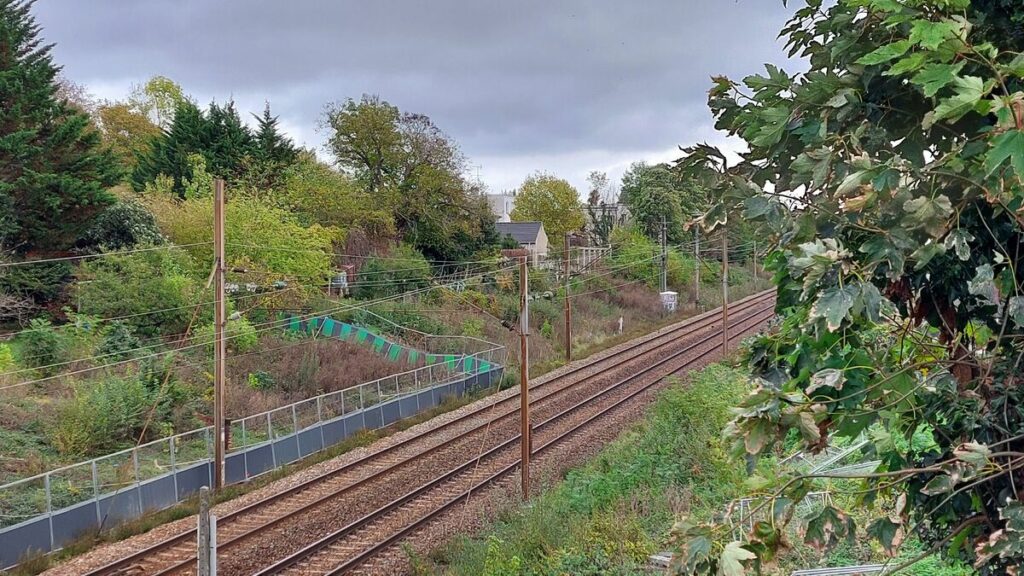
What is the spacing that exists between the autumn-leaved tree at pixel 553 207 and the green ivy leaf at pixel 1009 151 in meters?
55.4

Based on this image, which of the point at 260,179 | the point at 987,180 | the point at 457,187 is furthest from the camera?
the point at 457,187

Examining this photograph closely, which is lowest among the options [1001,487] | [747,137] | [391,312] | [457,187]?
[391,312]

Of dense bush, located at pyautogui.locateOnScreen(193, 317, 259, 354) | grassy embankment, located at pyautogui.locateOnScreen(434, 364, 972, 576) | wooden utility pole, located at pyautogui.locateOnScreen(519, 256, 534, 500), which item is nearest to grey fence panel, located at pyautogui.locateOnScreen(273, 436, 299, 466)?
dense bush, located at pyautogui.locateOnScreen(193, 317, 259, 354)

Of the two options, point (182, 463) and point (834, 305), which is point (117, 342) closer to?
point (182, 463)

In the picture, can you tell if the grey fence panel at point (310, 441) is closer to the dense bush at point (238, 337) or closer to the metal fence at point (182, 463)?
the metal fence at point (182, 463)

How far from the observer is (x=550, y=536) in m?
9.67

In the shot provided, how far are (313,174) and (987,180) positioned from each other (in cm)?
3531

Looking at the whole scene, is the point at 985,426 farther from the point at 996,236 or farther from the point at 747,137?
the point at 747,137

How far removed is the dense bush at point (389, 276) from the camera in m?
32.4

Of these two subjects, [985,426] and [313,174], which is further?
[313,174]

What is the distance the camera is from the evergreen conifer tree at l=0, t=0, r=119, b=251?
22172 mm

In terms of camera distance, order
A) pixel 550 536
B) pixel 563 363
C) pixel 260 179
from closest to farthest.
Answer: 1. pixel 550 536
2. pixel 563 363
3. pixel 260 179

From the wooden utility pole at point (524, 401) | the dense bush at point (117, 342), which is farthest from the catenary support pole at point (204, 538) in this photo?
the dense bush at point (117, 342)

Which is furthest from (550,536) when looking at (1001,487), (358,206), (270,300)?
(358,206)
